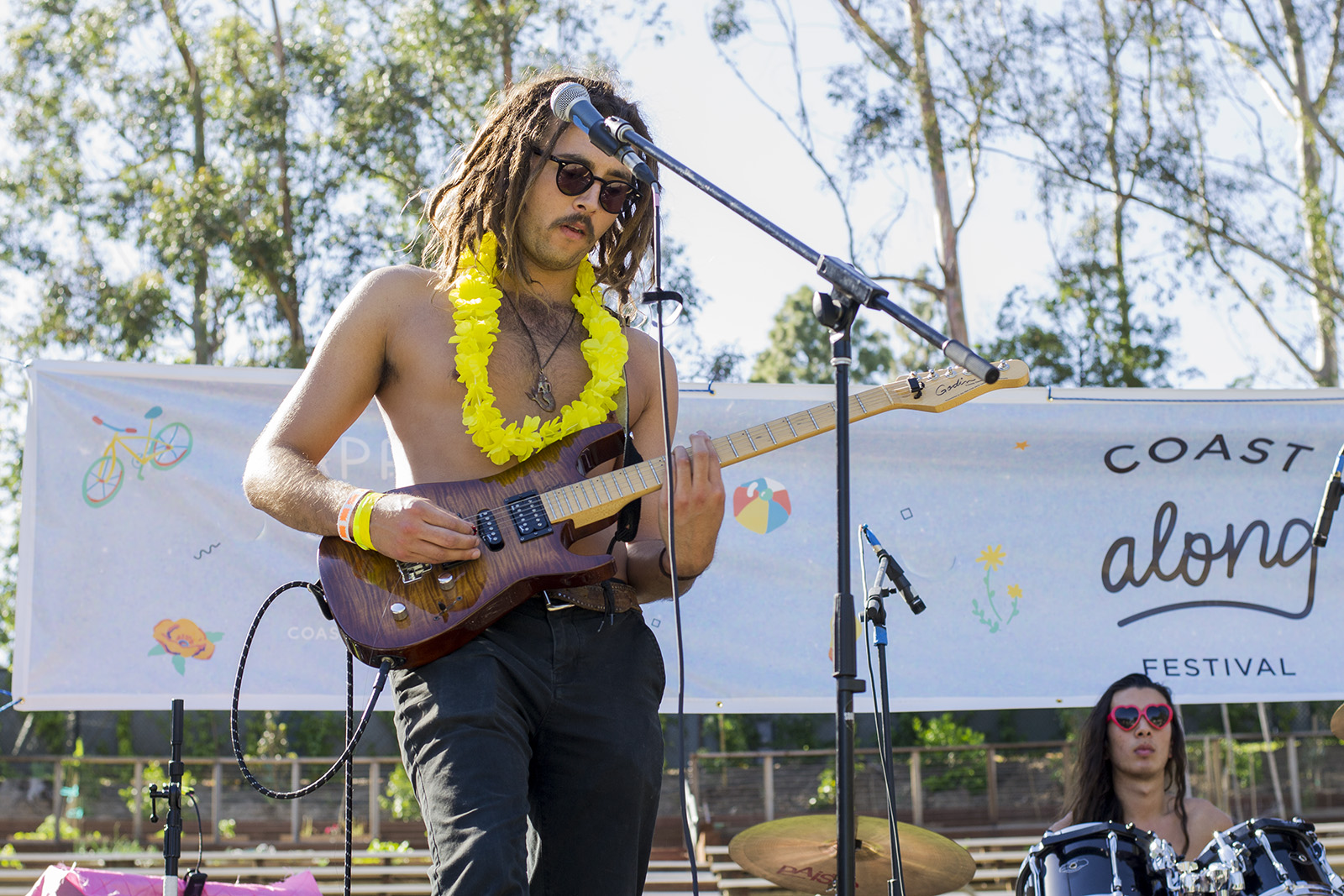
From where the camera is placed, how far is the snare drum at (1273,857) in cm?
367

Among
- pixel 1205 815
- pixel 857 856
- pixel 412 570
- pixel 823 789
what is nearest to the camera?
pixel 412 570

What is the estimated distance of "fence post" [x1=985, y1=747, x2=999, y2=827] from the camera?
11.6m

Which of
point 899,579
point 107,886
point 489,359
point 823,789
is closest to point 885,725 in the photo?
point 899,579

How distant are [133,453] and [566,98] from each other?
3322mm

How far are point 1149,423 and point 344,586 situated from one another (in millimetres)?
4185

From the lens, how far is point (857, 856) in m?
4.38

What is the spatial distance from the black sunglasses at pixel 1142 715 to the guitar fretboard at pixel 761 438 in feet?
7.27

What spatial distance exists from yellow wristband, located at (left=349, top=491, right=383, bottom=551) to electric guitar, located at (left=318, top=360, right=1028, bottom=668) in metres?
0.11

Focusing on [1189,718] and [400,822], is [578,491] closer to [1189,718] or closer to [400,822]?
[400,822]

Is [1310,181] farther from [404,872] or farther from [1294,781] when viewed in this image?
[404,872]

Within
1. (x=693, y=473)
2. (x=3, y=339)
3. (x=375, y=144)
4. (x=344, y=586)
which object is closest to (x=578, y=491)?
(x=693, y=473)

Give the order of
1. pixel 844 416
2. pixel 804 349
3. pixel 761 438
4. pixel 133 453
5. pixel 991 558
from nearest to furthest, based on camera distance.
Result: pixel 844 416, pixel 761 438, pixel 133 453, pixel 991 558, pixel 804 349

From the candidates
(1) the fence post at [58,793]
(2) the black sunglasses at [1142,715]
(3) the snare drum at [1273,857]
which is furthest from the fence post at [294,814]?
(3) the snare drum at [1273,857]

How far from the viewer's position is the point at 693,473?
8.11 ft
